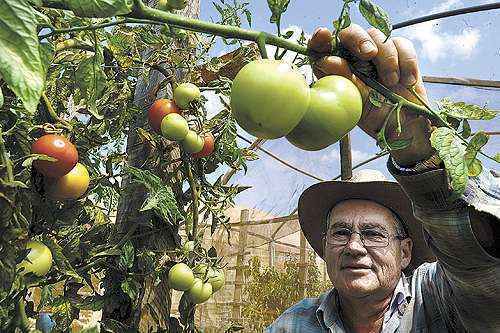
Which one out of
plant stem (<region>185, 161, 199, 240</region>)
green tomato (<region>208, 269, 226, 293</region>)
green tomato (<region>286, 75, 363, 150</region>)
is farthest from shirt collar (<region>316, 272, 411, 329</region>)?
green tomato (<region>286, 75, 363, 150</region>)

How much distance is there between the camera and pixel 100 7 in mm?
474

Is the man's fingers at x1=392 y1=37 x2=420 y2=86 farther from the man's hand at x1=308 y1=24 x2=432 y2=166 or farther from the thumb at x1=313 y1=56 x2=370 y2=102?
the thumb at x1=313 y1=56 x2=370 y2=102

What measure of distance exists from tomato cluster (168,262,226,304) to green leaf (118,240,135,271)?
10cm

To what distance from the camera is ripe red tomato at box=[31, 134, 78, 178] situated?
1.02 m

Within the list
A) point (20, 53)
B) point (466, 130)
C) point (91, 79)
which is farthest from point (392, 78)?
point (20, 53)

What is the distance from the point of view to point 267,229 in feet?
21.6

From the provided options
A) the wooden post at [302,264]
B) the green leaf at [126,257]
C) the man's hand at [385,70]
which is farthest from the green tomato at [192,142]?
the wooden post at [302,264]

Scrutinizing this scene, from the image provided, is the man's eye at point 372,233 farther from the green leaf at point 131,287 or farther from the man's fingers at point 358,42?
the man's fingers at point 358,42

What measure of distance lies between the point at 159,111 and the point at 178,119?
63 mm

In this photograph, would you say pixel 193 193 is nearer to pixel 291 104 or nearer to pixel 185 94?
pixel 185 94

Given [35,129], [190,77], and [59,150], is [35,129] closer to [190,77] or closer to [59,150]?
[59,150]

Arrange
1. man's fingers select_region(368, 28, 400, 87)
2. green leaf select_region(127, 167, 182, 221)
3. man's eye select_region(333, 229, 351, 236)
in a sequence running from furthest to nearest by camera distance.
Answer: man's eye select_region(333, 229, 351, 236) → green leaf select_region(127, 167, 182, 221) → man's fingers select_region(368, 28, 400, 87)

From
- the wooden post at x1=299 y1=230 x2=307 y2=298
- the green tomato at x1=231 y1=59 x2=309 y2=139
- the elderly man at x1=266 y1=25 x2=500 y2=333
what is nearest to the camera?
the green tomato at x1=231 y1=59 x2=309 y2=139

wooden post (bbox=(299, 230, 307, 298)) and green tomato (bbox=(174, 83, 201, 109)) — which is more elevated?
wooden post (bbox=(299, 230, 307, 298))
